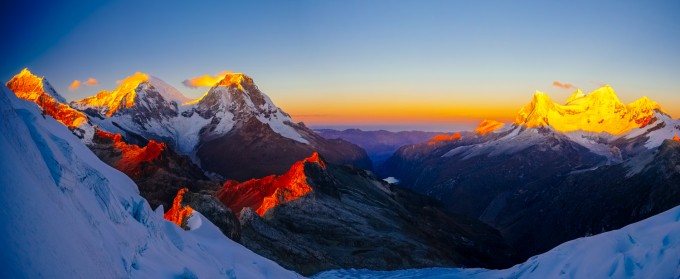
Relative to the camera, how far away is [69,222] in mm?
15242

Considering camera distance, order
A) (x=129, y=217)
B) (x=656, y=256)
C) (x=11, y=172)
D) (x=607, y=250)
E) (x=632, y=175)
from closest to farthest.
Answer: (x=11, y=172) < (x=129, y=217) < (x=656, y=256) < (x=607, y=250) < (x=632, y=175)

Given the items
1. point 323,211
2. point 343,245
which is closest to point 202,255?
point 343,245

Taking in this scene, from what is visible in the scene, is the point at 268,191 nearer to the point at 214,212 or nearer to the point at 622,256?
the point at 214,212

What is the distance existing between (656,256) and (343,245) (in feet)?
170

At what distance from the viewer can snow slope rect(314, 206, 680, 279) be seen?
27.8 m

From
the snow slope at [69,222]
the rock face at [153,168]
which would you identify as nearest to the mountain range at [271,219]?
the snow slope at [69,222]

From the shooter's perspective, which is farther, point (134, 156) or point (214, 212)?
point (134, 156)

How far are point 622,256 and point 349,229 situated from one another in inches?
2184

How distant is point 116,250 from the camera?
1862cm

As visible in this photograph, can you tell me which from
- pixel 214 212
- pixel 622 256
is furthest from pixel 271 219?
pixel 622 256

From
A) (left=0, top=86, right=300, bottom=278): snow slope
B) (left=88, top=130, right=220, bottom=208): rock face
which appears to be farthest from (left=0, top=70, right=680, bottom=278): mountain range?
(left=88, top=130, right=220, bottom=208): rock face

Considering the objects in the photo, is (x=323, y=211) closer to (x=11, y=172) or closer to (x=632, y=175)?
(x=11, y=172)

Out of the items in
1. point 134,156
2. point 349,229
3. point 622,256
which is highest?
point 622,256

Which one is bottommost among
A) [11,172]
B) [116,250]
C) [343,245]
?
[343,245]
